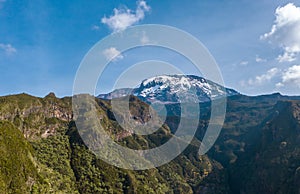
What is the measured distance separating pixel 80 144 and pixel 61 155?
15525 millimetres

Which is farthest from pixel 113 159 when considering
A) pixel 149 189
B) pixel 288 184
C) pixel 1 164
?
pixel 288 184

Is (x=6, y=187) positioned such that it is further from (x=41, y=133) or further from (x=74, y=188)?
(x=41, y=133)

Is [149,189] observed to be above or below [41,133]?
below

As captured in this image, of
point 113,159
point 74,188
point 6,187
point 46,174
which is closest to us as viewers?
point 6,187

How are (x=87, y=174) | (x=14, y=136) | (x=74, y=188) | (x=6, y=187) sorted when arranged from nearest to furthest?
(x=6, y=187)
(x=14, y=136)
(x=74, y=188)
(x=87, y=174)

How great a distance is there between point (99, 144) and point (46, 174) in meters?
48.6

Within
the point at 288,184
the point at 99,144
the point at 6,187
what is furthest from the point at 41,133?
the point at 288,184

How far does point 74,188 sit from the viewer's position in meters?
165

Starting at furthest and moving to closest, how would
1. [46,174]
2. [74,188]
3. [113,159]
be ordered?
[113,159] < [74,188] < [46,174]

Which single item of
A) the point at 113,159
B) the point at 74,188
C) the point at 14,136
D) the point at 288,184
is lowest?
the point at 288,184

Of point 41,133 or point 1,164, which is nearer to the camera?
point 1,164

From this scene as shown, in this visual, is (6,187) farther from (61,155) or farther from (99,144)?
(99,144)

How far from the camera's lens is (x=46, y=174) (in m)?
154

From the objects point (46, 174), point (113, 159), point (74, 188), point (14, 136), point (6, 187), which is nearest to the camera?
point (6, 187)
